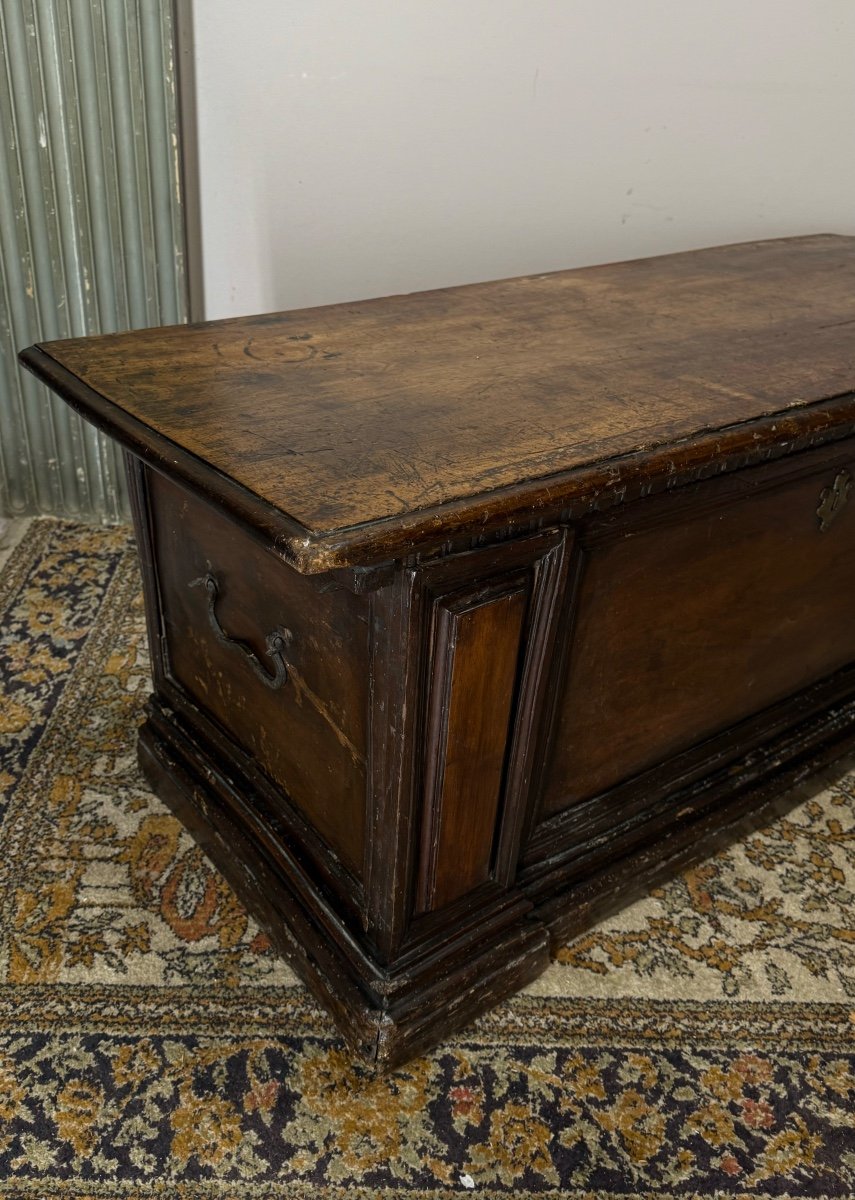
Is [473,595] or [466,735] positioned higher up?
[473,595]

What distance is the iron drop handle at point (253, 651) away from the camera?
1.28m

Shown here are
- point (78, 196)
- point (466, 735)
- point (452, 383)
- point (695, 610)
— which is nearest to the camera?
point (466, 735)

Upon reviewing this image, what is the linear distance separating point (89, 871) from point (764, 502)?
119 centimetres

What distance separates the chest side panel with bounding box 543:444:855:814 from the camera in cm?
127

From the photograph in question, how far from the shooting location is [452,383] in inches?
50.3

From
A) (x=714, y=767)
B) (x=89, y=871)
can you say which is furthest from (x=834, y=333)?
(x=89, y=871)

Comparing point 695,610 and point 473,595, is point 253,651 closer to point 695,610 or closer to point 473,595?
point 473,595

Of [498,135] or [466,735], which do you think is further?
[498,135]

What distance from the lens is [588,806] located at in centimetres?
147

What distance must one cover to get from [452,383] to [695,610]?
47 centimetres

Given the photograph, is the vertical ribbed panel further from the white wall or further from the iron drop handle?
the iron drop handle

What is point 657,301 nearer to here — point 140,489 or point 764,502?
point 764,502

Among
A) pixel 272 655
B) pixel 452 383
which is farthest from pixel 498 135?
pixel 272 655

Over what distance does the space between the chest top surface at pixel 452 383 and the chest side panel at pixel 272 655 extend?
0.15 metres
